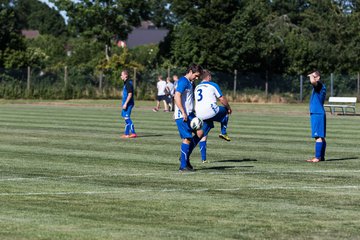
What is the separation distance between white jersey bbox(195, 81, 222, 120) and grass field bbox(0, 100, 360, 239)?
0.98 meters

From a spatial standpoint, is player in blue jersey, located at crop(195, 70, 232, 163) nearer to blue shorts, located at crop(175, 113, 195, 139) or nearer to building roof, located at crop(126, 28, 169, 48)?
blue shorts, located at crop(175, 113, 195, 139)

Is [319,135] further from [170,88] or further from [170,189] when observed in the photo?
[170,88]

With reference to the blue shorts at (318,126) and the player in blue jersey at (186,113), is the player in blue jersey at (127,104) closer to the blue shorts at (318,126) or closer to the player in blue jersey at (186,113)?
the blue shorts at (318,126)

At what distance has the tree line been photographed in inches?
2808

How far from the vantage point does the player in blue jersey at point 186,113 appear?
17688 millimetres

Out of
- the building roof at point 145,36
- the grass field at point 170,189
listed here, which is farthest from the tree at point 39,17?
the grass field at point 170,189

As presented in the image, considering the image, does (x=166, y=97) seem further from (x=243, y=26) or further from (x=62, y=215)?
(x=62, y=215)

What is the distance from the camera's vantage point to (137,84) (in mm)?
68188

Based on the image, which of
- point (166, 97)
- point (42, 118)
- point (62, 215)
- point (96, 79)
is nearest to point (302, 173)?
point (62, 215)

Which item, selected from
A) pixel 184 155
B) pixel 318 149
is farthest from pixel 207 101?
pixel 318 149

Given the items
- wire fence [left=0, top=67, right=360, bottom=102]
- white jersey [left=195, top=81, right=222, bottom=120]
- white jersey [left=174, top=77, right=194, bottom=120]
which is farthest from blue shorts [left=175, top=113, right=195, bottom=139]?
wire fence [left=0, top=67, right=360, bottom=102]

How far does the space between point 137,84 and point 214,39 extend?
6.86 m

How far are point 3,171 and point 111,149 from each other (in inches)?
225

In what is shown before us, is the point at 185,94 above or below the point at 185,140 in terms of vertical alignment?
above
